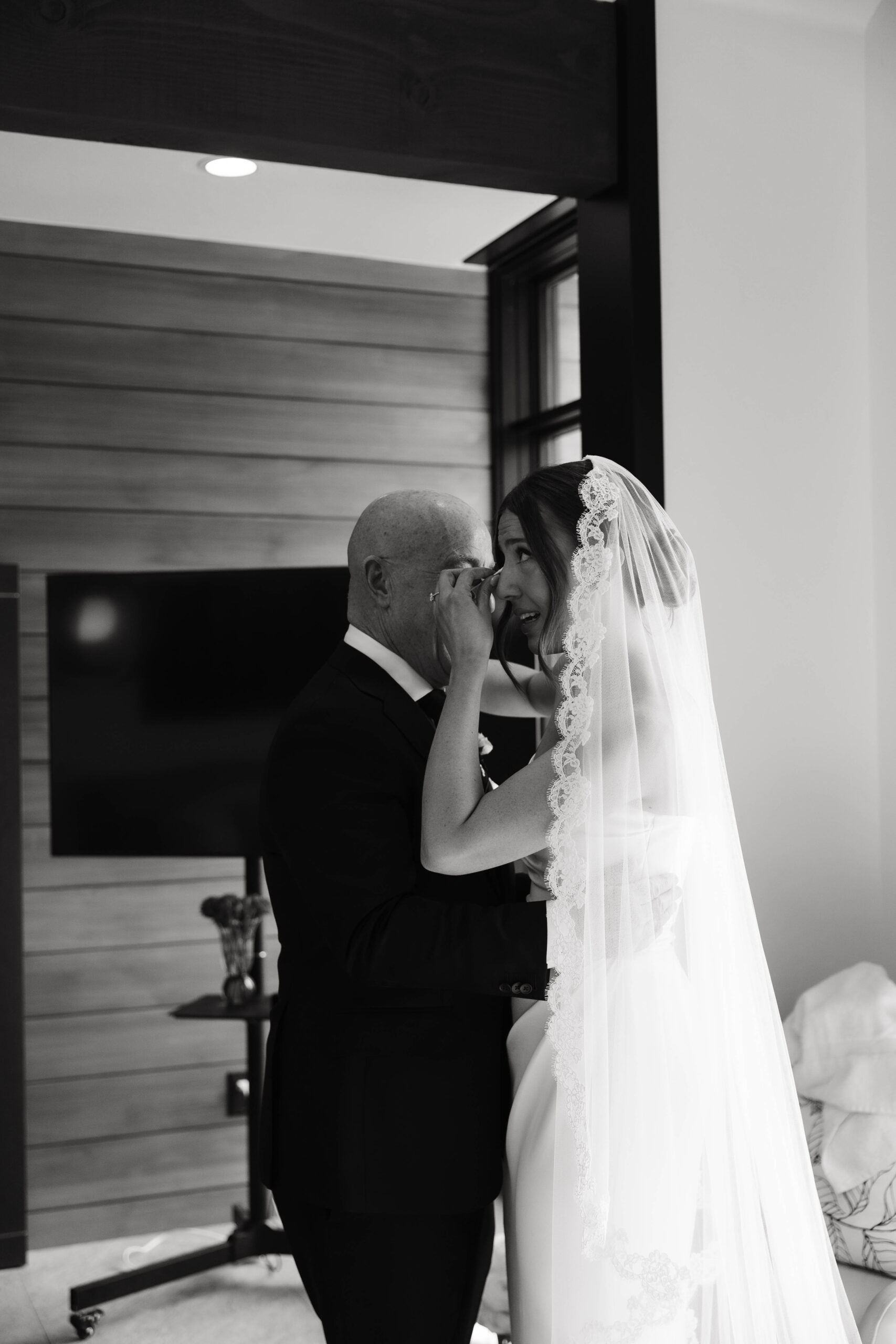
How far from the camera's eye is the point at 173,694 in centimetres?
324

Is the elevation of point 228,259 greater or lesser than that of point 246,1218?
greater

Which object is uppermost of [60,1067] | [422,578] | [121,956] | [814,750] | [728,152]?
[728,152]

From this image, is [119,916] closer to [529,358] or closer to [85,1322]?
[85,1322]

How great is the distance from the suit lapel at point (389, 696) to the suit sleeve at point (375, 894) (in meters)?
0.06

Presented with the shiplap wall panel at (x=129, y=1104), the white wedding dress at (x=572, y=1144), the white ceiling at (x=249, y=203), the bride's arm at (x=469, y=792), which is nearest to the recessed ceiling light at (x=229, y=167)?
the white ceiling at (x=249, y=203)

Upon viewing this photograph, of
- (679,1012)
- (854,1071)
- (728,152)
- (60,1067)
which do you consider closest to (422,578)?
(679,1012)

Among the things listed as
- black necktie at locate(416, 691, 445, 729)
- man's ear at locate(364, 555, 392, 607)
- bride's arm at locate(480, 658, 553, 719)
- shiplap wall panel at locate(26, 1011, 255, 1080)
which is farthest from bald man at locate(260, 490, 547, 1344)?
shiplap wall panel at locate(26, 1011, 255, 1080)

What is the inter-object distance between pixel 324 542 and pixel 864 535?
1730 millimetres

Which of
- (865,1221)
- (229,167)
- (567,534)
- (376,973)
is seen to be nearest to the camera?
(376,973)

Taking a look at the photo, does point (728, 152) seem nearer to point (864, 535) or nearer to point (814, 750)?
point (864, 535)

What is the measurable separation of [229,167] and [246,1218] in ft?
8.67

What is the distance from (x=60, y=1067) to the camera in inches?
144

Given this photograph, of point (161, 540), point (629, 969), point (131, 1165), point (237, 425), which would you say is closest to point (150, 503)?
point (161, 540)

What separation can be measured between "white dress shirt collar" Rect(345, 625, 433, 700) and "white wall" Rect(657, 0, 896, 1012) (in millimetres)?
881
